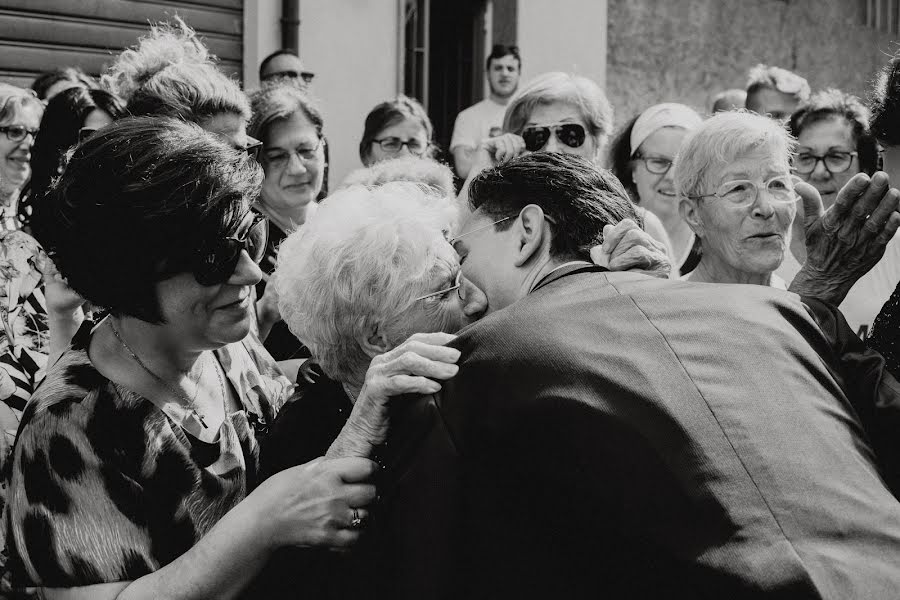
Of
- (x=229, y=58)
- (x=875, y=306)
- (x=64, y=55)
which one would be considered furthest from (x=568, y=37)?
(x=875, y=306)

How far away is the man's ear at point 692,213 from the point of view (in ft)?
11.3

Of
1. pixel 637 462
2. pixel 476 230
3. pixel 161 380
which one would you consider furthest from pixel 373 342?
pixel 637 462

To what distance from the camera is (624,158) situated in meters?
4.51

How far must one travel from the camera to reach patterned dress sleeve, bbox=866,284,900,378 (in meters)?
2.30

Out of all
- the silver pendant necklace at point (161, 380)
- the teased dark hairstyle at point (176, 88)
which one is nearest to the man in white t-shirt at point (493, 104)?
the teased dark hairstyle at point (176, 88)

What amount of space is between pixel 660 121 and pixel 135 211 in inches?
110

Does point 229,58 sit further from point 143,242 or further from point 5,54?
point 143,242

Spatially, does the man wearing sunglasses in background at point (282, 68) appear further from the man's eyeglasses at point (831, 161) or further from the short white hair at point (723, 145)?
the short white hair at point (723, 145)

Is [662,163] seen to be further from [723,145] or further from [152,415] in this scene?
[152,415]

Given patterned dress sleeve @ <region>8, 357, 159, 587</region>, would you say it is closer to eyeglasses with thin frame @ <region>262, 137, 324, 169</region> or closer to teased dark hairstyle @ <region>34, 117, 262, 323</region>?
teased dark hairstyle @ <region>34, 117, 262, 323</region>

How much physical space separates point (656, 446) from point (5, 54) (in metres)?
6.38

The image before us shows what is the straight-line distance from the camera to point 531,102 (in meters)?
4.18

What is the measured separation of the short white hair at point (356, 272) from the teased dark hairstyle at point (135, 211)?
0.88ft

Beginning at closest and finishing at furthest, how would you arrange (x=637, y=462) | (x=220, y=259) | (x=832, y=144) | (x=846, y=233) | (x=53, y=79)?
1. (x=637, y=462)
2. (x=220, y=259)
3. (x=846, y=233)
4. (x=832, y=144)
5. (x=53, y=79)
